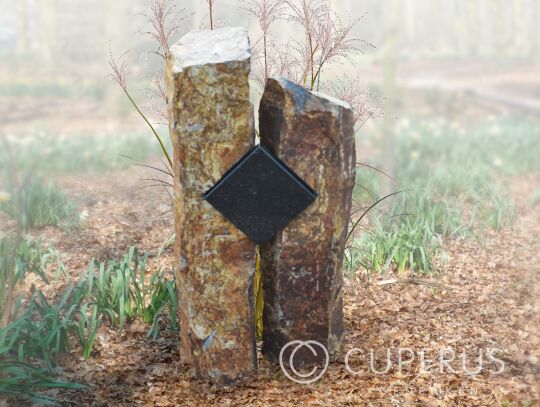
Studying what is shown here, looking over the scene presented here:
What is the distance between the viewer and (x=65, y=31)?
65.5 feet

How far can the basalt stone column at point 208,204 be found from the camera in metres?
2.46

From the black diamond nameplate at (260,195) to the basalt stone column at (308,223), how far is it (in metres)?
0.05

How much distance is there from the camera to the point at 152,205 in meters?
5.19

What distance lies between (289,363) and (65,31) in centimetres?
1904

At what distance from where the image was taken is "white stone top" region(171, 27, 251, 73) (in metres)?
2.44

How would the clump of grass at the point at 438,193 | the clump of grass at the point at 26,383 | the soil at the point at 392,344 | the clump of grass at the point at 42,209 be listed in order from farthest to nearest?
the clump of grass at the point at 42,209 < the clump of grass at the point at 438,193 < the soil at the point at 392,344 < the clump of grass at the point at 26,383

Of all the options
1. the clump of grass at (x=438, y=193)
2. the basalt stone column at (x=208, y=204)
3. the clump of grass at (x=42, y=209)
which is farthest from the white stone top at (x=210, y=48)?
the clump of grass at (x=42, y=209)

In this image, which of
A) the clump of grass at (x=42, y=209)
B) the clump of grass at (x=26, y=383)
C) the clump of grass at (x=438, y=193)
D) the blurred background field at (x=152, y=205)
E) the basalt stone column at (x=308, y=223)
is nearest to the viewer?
the basalt stone column at (x=308, y=223)

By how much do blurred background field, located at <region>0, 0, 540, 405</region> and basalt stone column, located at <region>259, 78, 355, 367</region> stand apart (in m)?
0.31

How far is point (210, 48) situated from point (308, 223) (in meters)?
0.77

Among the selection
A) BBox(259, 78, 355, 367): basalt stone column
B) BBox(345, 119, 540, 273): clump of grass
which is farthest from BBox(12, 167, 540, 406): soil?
BBox(259, 78, 355, 367): basalt stone column

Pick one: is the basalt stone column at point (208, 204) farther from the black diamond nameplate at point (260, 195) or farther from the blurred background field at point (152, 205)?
the blurred background field at point (152, 205)

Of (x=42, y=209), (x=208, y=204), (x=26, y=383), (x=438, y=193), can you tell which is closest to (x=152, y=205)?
(x=42, y=209)

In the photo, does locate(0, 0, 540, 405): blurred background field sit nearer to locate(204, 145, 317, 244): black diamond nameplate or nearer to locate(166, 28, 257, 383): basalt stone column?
locate(166, 28, 257, 383): basalt stone column
